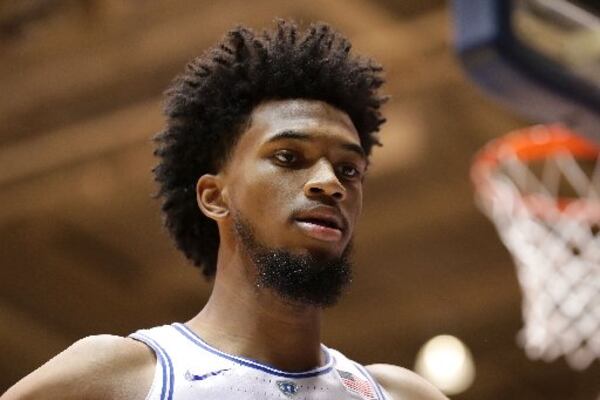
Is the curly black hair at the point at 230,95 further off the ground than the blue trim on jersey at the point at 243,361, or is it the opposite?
the curly black hair at the point at 230,95

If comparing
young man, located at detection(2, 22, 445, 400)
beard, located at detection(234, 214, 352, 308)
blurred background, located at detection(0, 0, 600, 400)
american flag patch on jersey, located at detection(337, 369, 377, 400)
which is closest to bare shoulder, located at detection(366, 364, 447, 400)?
young man, located at detection(2, 22, 445, 400)

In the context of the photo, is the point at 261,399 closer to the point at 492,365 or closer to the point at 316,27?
the point at 316,27

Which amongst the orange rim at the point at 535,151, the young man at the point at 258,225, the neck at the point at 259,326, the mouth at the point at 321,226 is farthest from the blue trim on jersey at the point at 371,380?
the orange rim at the point at 535,151

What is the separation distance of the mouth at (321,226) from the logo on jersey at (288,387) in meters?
0.34

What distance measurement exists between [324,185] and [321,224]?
91 mm

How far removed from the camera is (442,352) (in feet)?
38.7

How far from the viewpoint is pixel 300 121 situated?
107 inches

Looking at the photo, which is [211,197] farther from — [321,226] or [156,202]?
[156,202]

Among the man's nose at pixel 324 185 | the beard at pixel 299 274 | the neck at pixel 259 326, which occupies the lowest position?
the neck at pixel 259 326

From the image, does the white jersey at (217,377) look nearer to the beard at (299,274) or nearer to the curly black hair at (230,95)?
the beard at (299,274)

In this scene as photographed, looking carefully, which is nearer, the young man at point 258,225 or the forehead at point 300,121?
the young man at point 258,225

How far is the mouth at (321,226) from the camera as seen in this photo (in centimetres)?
256

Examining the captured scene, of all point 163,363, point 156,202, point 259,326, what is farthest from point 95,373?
point 156,202

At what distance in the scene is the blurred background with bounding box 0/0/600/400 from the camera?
25.5 feet
